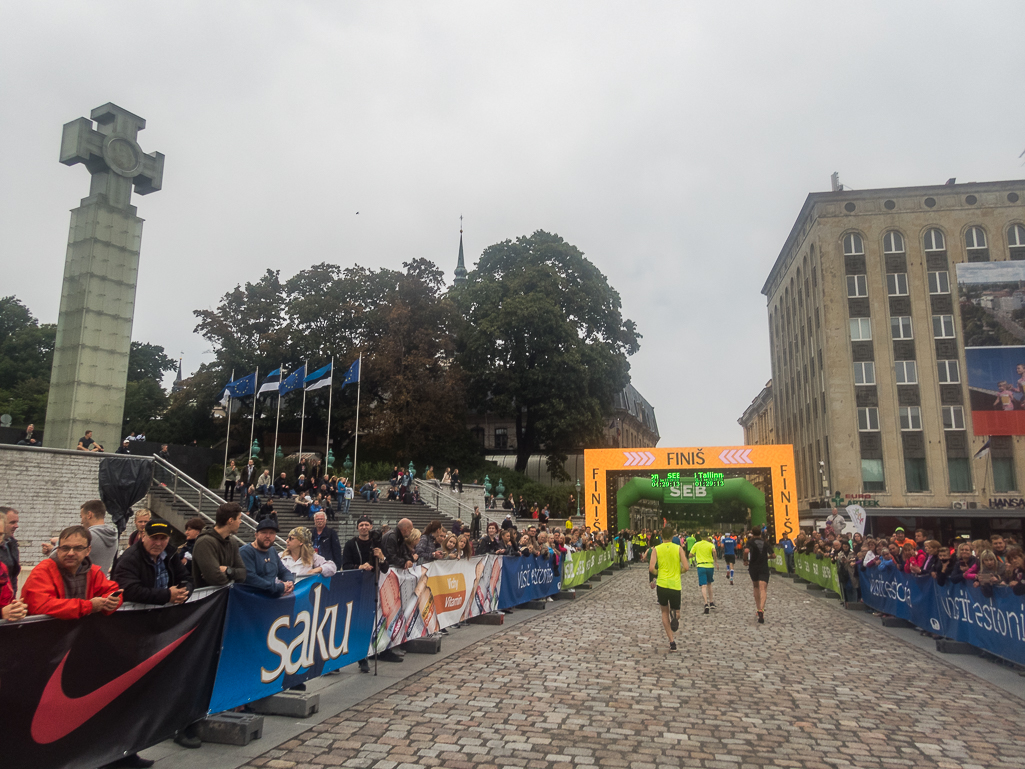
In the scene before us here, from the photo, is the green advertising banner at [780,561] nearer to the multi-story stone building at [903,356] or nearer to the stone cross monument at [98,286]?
the multi-story stone building at [903,356]

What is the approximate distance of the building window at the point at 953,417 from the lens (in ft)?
139

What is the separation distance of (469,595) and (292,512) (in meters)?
14.8

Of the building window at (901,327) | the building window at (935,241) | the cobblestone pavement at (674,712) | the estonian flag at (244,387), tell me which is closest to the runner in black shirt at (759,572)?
the cobblestone pavement at (674,712)

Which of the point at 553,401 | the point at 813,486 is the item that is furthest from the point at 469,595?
the point at 813,486

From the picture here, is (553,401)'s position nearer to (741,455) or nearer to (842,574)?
(741,455)

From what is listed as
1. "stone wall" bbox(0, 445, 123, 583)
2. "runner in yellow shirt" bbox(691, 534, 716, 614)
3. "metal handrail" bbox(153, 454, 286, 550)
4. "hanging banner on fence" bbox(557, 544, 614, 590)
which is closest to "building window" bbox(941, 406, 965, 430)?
"hanging banner on fence" bbox(557, 544, 614, 590)

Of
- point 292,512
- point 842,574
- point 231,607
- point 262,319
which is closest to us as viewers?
point 231,607

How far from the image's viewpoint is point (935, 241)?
1784 inches

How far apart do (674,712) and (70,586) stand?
5102mm

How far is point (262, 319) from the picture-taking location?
46.6 meters

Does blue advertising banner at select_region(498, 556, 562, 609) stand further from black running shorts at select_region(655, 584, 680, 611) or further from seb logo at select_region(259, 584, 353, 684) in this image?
seb logo at select_region(259, 584, 353, 684)

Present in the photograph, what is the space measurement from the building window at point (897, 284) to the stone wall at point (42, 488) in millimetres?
44327

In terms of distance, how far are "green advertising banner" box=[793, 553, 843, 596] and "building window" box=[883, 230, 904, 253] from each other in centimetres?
2835

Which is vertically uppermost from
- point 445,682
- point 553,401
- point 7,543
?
point 553,401
